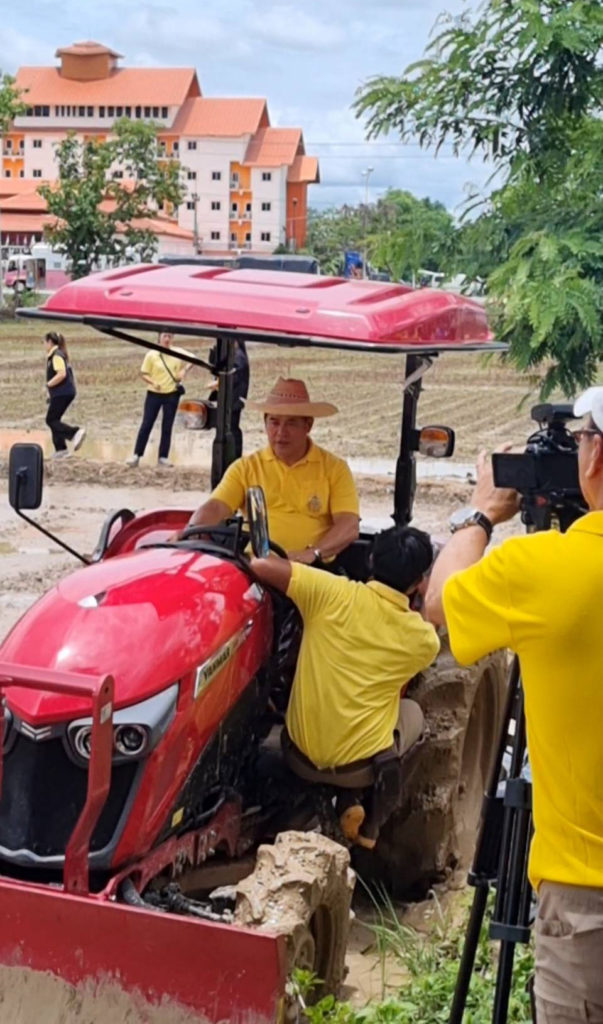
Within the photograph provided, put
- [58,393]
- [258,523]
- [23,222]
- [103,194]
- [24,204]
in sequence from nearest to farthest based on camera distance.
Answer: [258,523] → [58,393] → [103,194] → [23,222] → [24,204]

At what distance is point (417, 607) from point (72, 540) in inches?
298

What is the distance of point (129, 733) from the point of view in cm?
454

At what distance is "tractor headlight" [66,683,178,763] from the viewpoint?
14.8ft

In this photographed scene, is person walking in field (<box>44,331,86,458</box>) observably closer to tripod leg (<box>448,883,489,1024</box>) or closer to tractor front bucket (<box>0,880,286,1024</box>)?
tractor front bucket (<box>0,880,286,1024</box>)

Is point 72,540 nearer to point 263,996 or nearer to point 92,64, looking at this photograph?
point 263,996

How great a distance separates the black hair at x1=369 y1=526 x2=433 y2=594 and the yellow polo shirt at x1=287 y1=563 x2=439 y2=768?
5 centimetres

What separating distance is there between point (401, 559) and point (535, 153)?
225 centimetres

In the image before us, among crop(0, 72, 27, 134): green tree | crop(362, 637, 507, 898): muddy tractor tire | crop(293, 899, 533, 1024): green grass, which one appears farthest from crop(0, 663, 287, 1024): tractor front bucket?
crop(0, 72, 27, 134): green tree

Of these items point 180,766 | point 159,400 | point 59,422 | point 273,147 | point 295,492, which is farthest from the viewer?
point 273,147

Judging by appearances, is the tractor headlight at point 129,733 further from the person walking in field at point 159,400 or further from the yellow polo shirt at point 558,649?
the person walking in field at point 159,400

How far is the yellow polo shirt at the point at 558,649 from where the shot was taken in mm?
3025

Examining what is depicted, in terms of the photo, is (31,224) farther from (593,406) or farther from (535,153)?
(593,406)

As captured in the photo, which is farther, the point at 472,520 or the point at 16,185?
the point at 16,185

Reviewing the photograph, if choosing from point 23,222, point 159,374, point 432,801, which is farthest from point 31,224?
point 432,801
